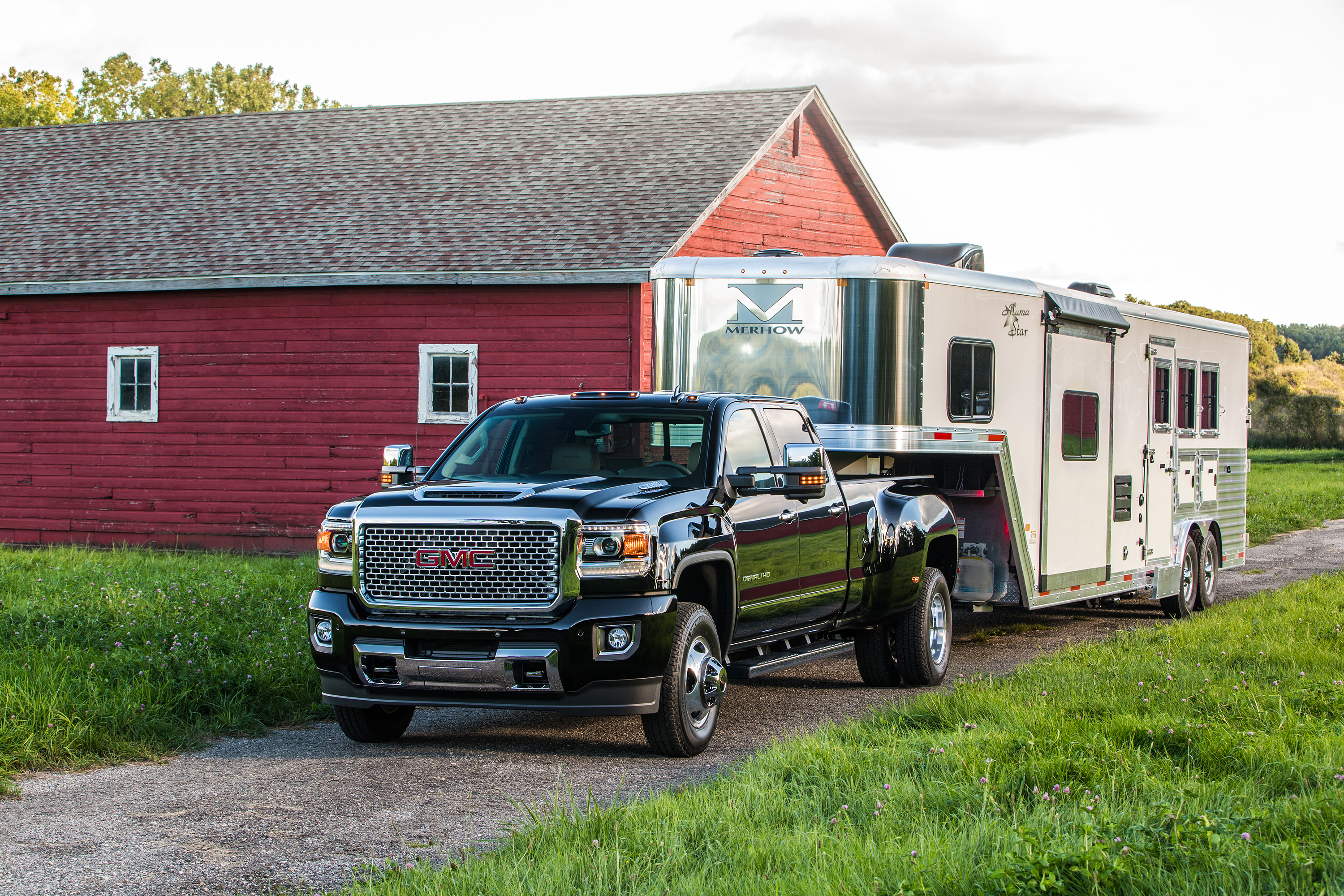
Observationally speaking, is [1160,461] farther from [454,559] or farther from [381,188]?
[381,188]

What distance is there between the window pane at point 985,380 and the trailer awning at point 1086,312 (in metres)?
0.99

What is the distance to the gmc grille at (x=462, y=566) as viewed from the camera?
293 inches

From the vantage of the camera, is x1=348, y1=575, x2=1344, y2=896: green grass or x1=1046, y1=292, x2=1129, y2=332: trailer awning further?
x1=1046, y1=292, x2=1129, y2=332: trailer awning

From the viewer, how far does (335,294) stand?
20875 mm

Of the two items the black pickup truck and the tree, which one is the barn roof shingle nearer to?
the black pickup truck

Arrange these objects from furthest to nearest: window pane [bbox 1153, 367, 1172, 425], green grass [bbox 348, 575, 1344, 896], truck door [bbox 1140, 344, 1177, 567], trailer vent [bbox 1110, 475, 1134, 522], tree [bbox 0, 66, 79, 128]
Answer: tree [bbox 0, 66, 79, 128] → window pane [bbox 1153, 367, 1172, 425] → truck door [bbox 1140, 344, 1177, 567] → trailer vent [bbox 1110, 475, 1134, 522] → green grass [bbox 348, 575, 1344, 896]

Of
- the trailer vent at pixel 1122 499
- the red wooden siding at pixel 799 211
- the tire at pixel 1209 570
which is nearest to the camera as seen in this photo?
the trailer vent at pixel 1122 499

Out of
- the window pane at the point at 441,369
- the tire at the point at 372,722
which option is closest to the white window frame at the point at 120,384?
the window pane at the point at 441,369

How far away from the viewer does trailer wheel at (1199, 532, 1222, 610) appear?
1544 cm

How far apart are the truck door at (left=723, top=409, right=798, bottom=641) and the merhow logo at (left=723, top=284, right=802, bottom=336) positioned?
2322 millimetres

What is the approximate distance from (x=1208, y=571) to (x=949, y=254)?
534cm

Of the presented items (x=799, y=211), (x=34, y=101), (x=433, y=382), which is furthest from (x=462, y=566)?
(x=34, y=101)

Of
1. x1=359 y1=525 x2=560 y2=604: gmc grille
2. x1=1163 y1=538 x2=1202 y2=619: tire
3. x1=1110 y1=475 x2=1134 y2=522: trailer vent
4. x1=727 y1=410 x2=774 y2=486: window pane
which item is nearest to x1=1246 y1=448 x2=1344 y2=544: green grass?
x1=1163 y1=538 x2=1202 y2=619: tire

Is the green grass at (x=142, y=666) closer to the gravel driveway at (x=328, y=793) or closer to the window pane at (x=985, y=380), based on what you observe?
the gravel driveway at (x=328, y=793)
